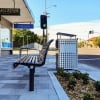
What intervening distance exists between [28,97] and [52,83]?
8.44 ft

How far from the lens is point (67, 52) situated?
15.6 m

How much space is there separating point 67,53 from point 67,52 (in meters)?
0.04

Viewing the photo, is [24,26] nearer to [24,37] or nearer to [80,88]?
[80,88]

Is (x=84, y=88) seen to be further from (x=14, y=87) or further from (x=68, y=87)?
(x=14, y=87)

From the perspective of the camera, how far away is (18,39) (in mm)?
101812

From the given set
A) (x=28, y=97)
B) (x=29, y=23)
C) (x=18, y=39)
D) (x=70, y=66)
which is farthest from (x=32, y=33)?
(x=28, y=97)

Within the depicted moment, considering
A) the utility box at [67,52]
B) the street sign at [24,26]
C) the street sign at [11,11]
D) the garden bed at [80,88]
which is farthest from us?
the street sign at [24,26]

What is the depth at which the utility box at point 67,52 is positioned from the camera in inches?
614

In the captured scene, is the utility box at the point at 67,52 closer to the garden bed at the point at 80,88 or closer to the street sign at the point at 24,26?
the garden bed at the point at 80,88

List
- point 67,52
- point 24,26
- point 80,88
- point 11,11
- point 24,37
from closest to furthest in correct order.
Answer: point 80,88, point 67,52, point 11,11, point 24,26, point 24,37

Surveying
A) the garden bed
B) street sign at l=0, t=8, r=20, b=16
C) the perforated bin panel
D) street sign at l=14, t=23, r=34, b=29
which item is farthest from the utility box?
street sign at l=14, t=23, r=34, b=29

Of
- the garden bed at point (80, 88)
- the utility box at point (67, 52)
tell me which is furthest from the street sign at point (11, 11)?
the garden bed at point (80, 88)

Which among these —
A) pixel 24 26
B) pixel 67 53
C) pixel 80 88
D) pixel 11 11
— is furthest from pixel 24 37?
pixel 80 88

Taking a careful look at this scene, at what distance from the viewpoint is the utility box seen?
15.6 m
